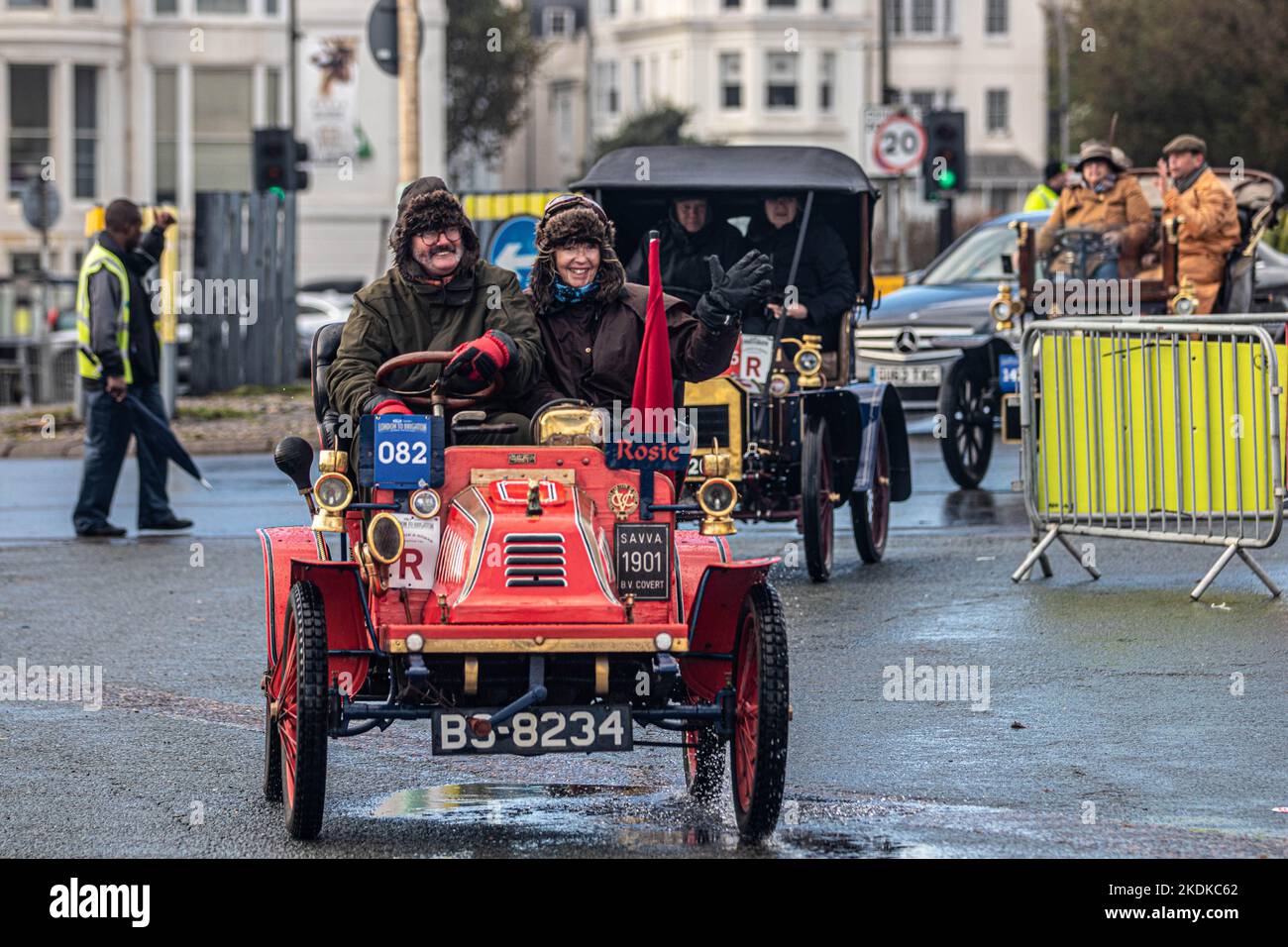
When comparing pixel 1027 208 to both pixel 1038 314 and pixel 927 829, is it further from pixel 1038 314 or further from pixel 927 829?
pixel 927 829

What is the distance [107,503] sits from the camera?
14.9 m

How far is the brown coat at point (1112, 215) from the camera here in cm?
1675

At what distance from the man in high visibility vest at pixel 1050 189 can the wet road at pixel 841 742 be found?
25.4 ft

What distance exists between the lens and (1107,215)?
1686cm

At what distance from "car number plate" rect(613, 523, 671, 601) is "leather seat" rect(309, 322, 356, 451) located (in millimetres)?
1021

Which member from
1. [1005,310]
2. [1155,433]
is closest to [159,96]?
[1005,310]

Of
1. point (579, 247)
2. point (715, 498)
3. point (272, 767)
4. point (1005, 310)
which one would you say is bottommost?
point (272, 767)

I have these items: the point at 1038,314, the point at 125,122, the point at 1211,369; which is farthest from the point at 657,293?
the point at 125,122

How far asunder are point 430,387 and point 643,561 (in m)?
1.03

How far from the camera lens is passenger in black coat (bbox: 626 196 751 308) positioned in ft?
44.0

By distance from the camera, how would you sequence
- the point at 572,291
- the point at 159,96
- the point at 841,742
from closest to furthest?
the point at 572,291
the point at 841,742
the point at 159,96

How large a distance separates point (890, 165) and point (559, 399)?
70.4 feet

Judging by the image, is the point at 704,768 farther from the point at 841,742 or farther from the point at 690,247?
the point at 690,247

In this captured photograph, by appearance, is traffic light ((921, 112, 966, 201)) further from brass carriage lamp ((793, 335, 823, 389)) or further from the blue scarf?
the blue scarf
